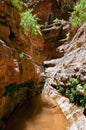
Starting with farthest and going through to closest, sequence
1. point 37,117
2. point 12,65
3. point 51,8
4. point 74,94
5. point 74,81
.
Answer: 1. point 51,8
2. point 74,81
3. point 74,94
4. point 37,117
5. point 12,65

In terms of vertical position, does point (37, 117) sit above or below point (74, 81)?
below

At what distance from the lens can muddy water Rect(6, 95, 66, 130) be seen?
10.4 metres

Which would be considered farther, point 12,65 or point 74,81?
point 74,81

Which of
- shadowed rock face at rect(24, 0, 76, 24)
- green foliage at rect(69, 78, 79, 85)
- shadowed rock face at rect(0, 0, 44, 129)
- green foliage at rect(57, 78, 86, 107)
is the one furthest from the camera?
shadowed rock face at rect(24, 0, 76, 24)

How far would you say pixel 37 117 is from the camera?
11.8 metres

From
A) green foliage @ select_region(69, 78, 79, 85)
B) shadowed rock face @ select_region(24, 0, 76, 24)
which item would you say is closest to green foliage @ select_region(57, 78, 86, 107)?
green foliage @ select_region(69, 78, 79, 85)

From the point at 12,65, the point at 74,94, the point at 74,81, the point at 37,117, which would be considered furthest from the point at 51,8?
the point at 12,65

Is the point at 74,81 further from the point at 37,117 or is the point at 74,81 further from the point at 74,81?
the point at 37,117

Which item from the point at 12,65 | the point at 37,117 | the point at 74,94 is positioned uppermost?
the point at 12,65

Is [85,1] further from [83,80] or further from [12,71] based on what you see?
[12,71]

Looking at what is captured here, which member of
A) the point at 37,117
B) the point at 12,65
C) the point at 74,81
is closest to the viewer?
the point at 12,65

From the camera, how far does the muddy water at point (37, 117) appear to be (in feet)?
34.2

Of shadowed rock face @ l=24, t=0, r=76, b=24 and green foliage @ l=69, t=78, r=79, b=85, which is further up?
shadowed rock face @ l=24, t=0, r=76, b=24

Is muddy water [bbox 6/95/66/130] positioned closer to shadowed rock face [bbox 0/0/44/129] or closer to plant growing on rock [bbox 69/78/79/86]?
shadowed rock face [bbox 0/0/44/129]
